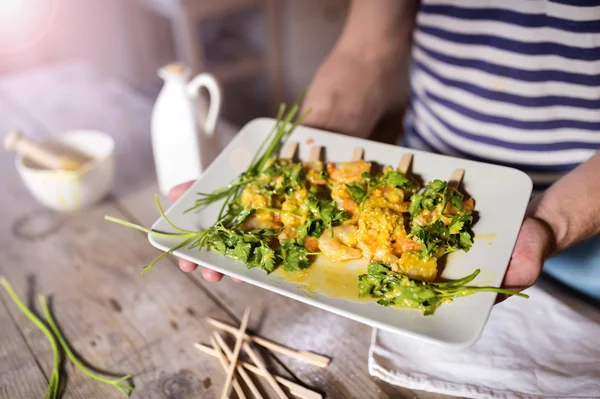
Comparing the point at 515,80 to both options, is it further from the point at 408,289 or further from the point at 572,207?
the point at 408,289

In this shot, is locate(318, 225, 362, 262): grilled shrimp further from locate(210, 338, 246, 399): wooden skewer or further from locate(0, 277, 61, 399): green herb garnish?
locate(0, 277, 61, 399): green herb garnish

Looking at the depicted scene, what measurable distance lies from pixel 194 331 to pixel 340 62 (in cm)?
93

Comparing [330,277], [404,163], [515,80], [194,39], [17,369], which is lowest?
[17,369]

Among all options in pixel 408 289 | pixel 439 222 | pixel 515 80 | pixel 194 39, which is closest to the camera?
pixel 408 289

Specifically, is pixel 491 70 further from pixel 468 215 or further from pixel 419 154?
pixel 468 215

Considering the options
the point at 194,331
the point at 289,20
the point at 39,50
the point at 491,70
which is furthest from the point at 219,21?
the point at 194,331

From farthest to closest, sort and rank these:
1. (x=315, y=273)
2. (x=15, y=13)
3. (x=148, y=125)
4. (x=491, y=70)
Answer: (x=15, y=13) → (x=148, y=125) → (x=491, y=70) → (x=315, y=273)

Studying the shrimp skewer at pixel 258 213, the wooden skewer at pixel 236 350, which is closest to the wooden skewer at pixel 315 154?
the shrimp skewer at pixel 258 213

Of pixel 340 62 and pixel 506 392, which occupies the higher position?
pixel 340 62

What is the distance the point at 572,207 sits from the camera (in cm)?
108

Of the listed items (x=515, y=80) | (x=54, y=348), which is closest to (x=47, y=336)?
(x=54, y=348)

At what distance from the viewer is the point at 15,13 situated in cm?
403

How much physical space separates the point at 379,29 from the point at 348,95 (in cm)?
24

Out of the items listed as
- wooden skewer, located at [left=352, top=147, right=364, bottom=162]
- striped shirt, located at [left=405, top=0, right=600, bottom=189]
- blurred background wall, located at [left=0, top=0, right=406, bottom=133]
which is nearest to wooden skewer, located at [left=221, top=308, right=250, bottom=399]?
wooden skewer, located at [left=352, top=147, right=364, bottom=162]
